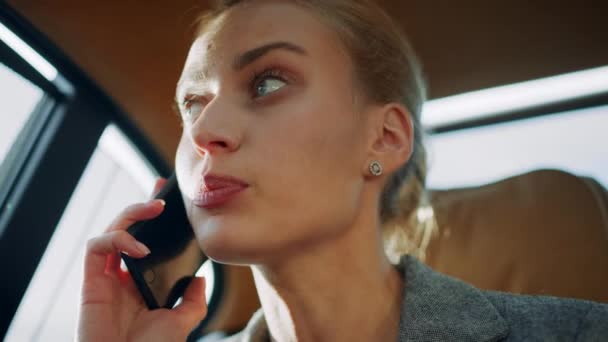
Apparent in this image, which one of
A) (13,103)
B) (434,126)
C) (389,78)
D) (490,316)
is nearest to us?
(490,316)

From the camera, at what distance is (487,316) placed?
863 mm

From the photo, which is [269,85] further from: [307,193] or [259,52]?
[307,193]

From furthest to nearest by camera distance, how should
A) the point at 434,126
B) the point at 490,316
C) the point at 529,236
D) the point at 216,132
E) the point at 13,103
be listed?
the point at 434,126, the point at 13,103, the point at 529,236, the point at 490,316, the point at 216,132

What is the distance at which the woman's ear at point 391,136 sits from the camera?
920 millimetres

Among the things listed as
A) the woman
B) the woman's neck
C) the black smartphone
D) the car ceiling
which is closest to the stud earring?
the woman

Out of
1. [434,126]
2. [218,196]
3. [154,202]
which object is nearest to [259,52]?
[218,196]

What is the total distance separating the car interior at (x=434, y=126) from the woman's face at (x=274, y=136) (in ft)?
1.35

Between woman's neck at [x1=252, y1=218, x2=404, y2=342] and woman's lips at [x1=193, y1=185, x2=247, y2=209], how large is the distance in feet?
0.55

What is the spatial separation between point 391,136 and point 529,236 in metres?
0.47

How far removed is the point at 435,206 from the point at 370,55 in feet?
1.84

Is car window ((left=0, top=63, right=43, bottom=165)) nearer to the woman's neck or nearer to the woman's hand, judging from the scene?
the woman's hand

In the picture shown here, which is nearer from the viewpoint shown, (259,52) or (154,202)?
(259,52)

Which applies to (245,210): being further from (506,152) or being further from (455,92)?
(506,152)

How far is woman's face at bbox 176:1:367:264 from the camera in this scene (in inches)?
29.3
